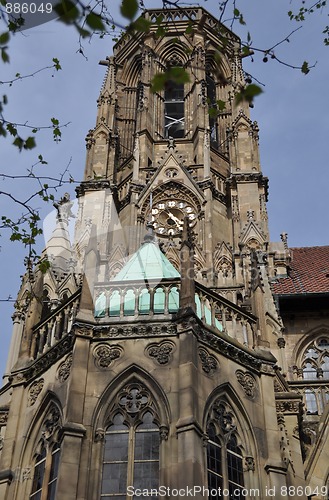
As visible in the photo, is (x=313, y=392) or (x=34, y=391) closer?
(x=34, y=391)

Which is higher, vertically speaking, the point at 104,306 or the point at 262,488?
the point at 104,306

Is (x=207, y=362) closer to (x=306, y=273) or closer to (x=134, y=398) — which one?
(x=134, y=398)

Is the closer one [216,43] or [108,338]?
[108,338]

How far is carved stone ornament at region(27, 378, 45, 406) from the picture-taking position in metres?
15.2

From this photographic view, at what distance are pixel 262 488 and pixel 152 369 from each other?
2705 millimetres

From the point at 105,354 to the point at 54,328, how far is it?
1.86m

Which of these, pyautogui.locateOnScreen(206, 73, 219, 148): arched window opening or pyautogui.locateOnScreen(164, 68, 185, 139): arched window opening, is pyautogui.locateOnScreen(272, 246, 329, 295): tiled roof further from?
pyautogui.locateOnScreen(164, 68, 185, 139): arched window opening

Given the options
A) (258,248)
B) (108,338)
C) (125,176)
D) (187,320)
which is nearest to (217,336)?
(187,320)

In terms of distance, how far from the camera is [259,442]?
14.3 meters

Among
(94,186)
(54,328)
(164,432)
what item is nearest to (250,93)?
(164,432)

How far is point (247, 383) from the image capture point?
1501cm

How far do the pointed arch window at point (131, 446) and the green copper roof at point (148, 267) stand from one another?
2.96 meters

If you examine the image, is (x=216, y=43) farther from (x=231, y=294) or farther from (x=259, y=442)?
(x=259, y=442)

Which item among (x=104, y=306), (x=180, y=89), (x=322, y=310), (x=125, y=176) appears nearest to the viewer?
(x=104, y=306)
